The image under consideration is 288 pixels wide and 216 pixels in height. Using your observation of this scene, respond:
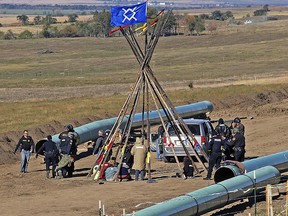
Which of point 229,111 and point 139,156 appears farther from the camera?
point 229,111

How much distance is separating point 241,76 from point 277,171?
2088 inches

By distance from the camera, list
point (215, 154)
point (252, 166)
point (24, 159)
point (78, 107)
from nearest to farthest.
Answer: point (252, 166)
point (215, 154)
point (24, 159)
point (78, 107)

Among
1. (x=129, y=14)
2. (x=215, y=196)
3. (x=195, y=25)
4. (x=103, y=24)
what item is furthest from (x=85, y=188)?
(x=103, y=24)

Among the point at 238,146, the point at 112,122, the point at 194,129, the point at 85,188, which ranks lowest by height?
the point at 112,122

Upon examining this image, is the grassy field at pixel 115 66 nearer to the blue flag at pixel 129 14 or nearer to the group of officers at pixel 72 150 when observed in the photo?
the group of officers at pixel 72 150

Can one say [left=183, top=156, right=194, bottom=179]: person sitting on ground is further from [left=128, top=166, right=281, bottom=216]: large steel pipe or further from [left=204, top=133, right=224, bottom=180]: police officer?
[left=128, top=166, right=281, bottom=216]: large steel pipe

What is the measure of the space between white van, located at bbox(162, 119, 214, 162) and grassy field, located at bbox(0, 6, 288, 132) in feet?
35.3

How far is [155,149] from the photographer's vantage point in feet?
97.8

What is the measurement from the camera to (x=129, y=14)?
25.2 metres

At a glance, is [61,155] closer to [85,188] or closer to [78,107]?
[85,188]

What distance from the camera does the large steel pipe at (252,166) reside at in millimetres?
21484

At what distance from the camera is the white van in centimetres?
2677

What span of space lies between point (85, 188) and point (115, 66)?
255 ft

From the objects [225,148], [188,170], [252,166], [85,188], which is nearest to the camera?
[252,166]
